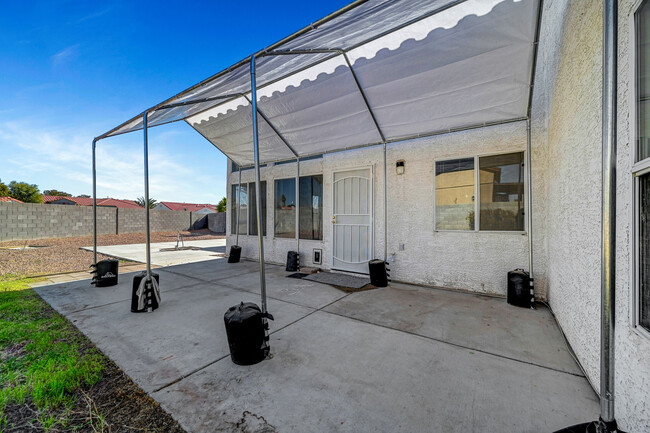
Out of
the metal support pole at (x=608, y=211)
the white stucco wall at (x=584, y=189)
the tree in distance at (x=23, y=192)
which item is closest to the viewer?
the metal support pole at (x=608, y=211)

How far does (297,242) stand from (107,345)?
4113 millimetres

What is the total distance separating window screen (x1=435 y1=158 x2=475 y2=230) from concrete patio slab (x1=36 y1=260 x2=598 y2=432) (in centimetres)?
131

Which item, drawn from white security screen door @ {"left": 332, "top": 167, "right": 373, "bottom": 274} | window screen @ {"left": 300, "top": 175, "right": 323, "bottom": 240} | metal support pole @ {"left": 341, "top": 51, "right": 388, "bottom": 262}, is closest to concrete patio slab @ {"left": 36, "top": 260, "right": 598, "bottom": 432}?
metal support pole @ {"left": 341, "top": 51, "right": 388, "bottom": 262}

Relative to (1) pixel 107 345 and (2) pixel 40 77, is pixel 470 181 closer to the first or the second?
(1) pixel 107 345

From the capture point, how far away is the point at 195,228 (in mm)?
19578

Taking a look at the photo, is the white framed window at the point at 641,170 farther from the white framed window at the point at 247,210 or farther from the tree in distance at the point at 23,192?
the tree in distance at the point at 23,192

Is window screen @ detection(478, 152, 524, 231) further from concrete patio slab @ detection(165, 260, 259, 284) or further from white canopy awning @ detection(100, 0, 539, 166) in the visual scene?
concrete patio slab @ detection(165, 260, 259, 284)

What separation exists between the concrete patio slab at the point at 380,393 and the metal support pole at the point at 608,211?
2.11 feet

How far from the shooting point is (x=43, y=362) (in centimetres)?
215

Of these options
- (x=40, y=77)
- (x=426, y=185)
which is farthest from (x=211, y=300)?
(x=40, y=77)

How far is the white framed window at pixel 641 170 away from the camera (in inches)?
45.4

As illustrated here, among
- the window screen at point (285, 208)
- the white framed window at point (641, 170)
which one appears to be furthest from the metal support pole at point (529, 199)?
the window screen at point (285, 208)

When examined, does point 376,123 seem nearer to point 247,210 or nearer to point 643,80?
point 643,80

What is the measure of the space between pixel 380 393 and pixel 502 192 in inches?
146
